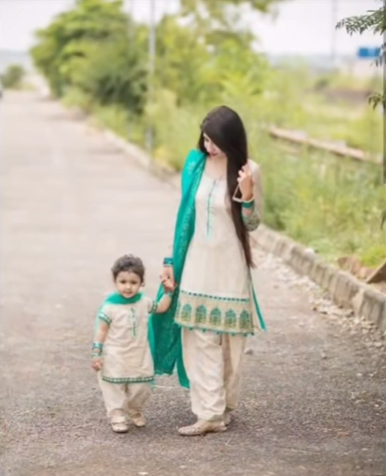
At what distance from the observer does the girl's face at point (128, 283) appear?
21.6 ft

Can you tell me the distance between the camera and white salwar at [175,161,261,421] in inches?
259

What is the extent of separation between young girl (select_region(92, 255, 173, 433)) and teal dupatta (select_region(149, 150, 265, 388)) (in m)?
0.12

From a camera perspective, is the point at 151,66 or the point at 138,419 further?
the point at 151,66

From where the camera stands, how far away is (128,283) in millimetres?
6598

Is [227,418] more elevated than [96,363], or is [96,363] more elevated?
[96,363]

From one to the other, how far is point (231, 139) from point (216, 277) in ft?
2.35

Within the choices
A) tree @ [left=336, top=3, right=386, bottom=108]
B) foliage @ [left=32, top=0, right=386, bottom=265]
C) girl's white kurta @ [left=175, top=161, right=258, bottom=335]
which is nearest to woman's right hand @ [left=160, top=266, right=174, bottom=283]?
girl's white kurta @ [left=175, top=161, right=258, bottom=335]

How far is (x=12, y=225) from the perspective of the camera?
1630 centimetres

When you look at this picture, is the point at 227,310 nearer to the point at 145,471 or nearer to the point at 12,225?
the point at 145,471

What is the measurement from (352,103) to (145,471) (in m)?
44.0

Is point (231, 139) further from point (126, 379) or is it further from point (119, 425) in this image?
point (119, 425)

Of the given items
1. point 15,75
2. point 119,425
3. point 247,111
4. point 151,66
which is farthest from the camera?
point 15,75

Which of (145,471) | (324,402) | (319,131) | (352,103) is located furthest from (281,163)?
(352,103)

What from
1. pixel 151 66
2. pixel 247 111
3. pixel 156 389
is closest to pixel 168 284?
pixel 156 389
